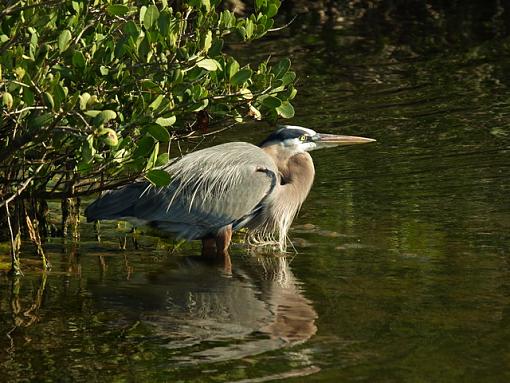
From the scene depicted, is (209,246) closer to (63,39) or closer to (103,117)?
(63,39)

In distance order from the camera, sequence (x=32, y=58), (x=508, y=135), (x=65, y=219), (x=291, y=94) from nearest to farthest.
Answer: (x=32, y=58)
(x=291, y=94)
(x=65, y=219)
(x=508, y=135)

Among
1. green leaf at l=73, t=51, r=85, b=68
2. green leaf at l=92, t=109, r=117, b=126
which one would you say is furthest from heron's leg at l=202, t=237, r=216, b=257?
green leaf at l=92, t=109, r=117, b=126

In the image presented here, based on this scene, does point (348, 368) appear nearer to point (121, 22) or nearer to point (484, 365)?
point (484, 365)

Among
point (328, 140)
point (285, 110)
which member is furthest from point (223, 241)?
point (285, 110)

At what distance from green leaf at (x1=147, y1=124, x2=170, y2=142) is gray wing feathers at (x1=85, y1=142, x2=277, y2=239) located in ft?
7.53

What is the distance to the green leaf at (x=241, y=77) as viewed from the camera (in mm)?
6797

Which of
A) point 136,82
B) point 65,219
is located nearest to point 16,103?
point 136,82

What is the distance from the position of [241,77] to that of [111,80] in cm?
71

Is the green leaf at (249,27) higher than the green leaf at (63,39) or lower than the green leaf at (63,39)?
higher

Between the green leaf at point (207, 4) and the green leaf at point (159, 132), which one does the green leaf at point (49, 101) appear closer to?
the green leaf at point (159, 132)

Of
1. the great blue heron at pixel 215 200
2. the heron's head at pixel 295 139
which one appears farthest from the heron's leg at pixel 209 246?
the heron's head at pixel 295 139

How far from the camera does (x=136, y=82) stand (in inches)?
270

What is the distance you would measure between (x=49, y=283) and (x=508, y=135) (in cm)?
621

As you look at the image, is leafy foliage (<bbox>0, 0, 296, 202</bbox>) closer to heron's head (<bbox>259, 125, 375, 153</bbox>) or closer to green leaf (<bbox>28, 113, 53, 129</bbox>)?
green leaf (<bbox>28, 113, 53, 129</bbox>)
